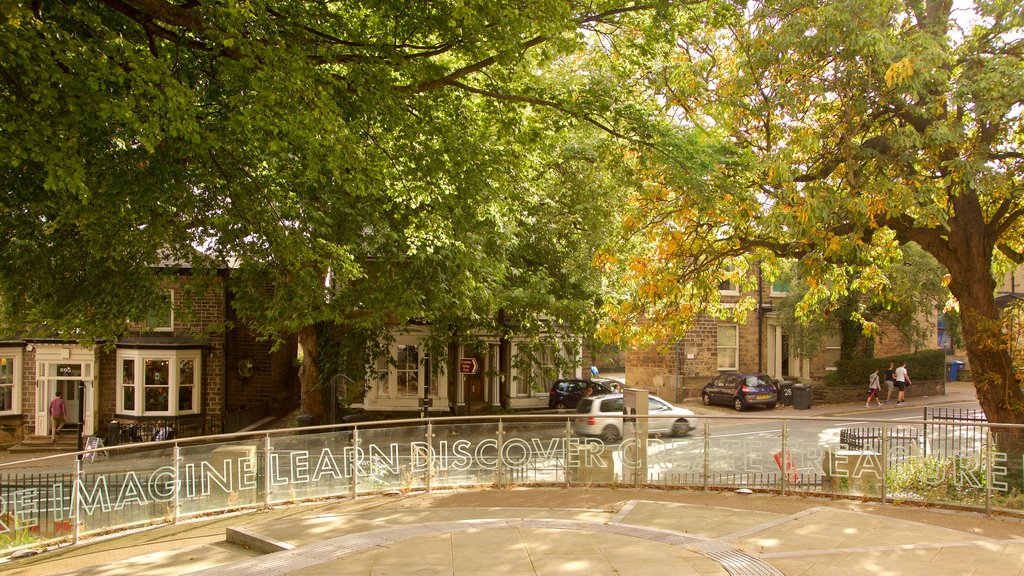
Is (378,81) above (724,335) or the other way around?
above

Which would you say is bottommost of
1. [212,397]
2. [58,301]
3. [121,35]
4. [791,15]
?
[212,397]

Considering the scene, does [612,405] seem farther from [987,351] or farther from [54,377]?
[54,377]

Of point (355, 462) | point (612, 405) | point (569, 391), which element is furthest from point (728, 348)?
point (355, 462)

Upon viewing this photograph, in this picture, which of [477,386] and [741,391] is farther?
[477,386]

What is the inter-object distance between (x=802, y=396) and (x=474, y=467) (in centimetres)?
2119

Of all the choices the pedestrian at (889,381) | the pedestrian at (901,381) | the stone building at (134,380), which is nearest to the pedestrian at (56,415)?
the stone building at (134,380)

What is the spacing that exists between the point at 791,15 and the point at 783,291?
24.1m

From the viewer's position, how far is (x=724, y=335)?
34562 mm

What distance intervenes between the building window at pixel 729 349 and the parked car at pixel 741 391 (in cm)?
271

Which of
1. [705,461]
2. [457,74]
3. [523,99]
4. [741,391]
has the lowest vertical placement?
[741,391]

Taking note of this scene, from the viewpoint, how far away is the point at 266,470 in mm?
11523

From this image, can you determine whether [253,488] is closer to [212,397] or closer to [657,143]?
[657,143]

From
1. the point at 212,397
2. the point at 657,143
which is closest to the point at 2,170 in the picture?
the point at 657,143

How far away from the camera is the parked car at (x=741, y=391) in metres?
30.1
